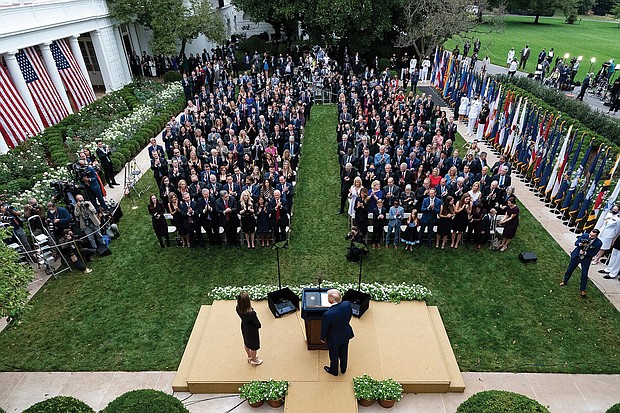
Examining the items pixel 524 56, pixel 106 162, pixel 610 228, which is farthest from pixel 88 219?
pixel 524 56

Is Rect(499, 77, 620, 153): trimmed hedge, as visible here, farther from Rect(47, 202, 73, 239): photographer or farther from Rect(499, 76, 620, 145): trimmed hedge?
Rect(47, 202, 73, 239): photographer

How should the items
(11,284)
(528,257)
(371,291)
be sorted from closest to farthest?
1. (11,284)
2. (371,291)
3. (528,257)

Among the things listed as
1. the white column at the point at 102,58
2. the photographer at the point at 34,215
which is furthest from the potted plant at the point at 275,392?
the white column at the point at 102,58

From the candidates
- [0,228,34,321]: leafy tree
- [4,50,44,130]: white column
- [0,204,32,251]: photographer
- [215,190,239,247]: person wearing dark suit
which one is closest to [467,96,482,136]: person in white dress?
[215,190,239,247]: person wearing dark suit

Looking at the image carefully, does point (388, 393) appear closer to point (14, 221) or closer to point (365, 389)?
point (365, 389)

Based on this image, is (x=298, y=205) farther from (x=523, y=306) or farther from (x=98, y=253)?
(x=523, y=306)

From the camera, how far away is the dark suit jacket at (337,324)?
6.42m

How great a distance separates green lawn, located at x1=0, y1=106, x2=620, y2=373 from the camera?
810 cm

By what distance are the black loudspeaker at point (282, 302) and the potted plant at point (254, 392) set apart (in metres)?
1.70

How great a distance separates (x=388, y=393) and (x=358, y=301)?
2135 mm

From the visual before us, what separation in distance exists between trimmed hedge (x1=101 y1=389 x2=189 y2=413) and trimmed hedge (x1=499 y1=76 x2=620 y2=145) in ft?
60.1

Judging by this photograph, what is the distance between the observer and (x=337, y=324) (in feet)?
21.3

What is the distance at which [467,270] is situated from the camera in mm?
10359

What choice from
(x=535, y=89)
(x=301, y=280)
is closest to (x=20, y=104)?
(x=301, y=280)
